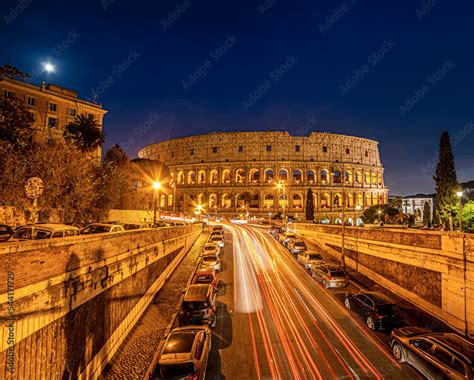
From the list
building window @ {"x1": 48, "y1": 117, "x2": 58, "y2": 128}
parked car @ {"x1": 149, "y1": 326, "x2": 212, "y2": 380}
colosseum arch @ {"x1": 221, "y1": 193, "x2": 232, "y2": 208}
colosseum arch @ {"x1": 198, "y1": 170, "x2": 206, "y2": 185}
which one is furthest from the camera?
colosseum arch @ {"x1": 198, "y1": 170, "x2": 206, "y2": 185}

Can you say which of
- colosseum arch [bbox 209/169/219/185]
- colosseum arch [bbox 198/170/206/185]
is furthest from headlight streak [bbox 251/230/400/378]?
colosseum arch [bbox 198/170/206/185]

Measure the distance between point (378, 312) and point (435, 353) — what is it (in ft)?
9.92

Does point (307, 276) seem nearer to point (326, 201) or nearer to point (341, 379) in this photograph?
point (341, 379)

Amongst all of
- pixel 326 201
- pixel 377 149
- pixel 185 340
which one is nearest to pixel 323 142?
pixel 326 201

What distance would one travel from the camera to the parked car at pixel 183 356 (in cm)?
689

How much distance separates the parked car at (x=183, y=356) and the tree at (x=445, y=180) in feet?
100

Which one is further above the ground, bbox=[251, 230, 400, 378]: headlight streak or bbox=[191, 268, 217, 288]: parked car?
bbox=[191, 268, 217, 288]: parked car

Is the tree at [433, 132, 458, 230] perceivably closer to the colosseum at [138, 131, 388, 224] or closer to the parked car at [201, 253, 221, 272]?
the parked car at [201, 253, 221, 272]

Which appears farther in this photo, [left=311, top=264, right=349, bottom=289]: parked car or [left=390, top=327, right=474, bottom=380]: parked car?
[left=311, top=264, right=349, bottom=289]: parked car

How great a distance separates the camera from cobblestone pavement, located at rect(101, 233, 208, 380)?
9.23 meters


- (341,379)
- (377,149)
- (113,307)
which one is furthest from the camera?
(377,149)

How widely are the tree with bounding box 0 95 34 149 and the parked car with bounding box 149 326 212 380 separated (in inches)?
798

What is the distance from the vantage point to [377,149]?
273ft

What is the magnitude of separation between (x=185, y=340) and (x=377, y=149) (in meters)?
90.0
